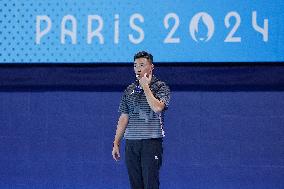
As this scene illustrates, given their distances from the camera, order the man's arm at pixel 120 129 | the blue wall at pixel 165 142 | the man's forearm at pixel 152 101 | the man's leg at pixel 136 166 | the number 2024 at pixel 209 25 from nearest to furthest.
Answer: the man's forearm at pixel 152 101 < the man's leg at pixel 136 166 < the man's arm at pixel 120 129 < the number 2024 at pixel 209 25 < the blue wall at pixel 165 142

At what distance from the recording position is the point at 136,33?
532cm

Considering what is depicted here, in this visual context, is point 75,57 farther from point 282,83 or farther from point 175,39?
point 282,83

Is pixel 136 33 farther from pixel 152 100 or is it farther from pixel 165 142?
pixel 152 100

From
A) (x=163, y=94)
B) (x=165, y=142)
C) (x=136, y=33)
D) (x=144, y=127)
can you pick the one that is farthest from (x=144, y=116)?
(x=136, y=33)

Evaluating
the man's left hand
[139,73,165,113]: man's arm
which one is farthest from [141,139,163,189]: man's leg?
the man's left hand

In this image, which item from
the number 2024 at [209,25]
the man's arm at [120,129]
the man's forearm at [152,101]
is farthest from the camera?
the number 2024 at [209,25]

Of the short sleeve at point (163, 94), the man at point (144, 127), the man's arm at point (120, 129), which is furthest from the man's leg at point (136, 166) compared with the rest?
the short sleeve at point (163, 94)

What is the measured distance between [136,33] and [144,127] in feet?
4.83

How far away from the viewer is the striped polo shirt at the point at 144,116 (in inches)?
163

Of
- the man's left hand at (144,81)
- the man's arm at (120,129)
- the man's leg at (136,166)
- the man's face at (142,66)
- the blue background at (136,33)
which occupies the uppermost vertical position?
the blue background at (136,33)

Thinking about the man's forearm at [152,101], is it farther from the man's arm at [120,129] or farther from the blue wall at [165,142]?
the blue wall at [165,142]

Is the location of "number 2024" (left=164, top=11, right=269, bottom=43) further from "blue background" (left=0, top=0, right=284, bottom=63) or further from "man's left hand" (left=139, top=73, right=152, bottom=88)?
"man's left hand" (left=139, top=73, right=152, bottom=88)

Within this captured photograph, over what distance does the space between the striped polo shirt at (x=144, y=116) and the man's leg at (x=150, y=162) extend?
2.8 inches

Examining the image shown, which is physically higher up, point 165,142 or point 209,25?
point 209,25
